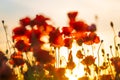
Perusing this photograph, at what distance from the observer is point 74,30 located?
4992 millimetres

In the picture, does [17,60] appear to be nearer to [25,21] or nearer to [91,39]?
[25,21]

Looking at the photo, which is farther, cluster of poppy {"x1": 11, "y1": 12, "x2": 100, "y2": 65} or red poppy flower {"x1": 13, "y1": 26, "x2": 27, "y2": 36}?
red poppy flower {"x1": 13, "y1": 26, "x2": 27, "y2": 36}

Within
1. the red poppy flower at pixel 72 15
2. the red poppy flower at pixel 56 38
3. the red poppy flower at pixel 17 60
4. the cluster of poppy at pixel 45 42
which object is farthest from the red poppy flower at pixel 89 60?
the red poppy flower at pixel 17 60

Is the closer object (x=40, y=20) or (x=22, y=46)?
(x=40, y=20)

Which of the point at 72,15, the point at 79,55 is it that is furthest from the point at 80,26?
the point at 79,55

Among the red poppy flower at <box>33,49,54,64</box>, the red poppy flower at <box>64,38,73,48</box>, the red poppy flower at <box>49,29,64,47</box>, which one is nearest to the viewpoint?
the red poppy flower at <box>33,49,54,64</box>

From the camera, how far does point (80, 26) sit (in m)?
4.64

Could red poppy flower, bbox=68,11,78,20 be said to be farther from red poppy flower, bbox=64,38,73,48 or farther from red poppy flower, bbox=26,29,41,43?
red poppy flower, bbox=26,29,41,43

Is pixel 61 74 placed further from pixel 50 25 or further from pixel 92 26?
pixel 92 26

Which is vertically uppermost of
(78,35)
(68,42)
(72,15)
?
(72,15)

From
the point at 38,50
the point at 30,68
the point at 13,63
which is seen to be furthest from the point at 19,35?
the point at 38,50

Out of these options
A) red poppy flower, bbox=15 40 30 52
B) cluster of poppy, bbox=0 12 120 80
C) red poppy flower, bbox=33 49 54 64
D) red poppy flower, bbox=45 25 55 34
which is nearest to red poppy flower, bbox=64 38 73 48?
cluster of poppy, bbox=0 12 120 80

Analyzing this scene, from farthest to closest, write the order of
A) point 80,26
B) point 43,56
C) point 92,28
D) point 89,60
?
point 92,28 < point 89,60 < point 80,26 < point 43,56

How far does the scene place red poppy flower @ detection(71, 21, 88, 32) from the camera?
4686mm
